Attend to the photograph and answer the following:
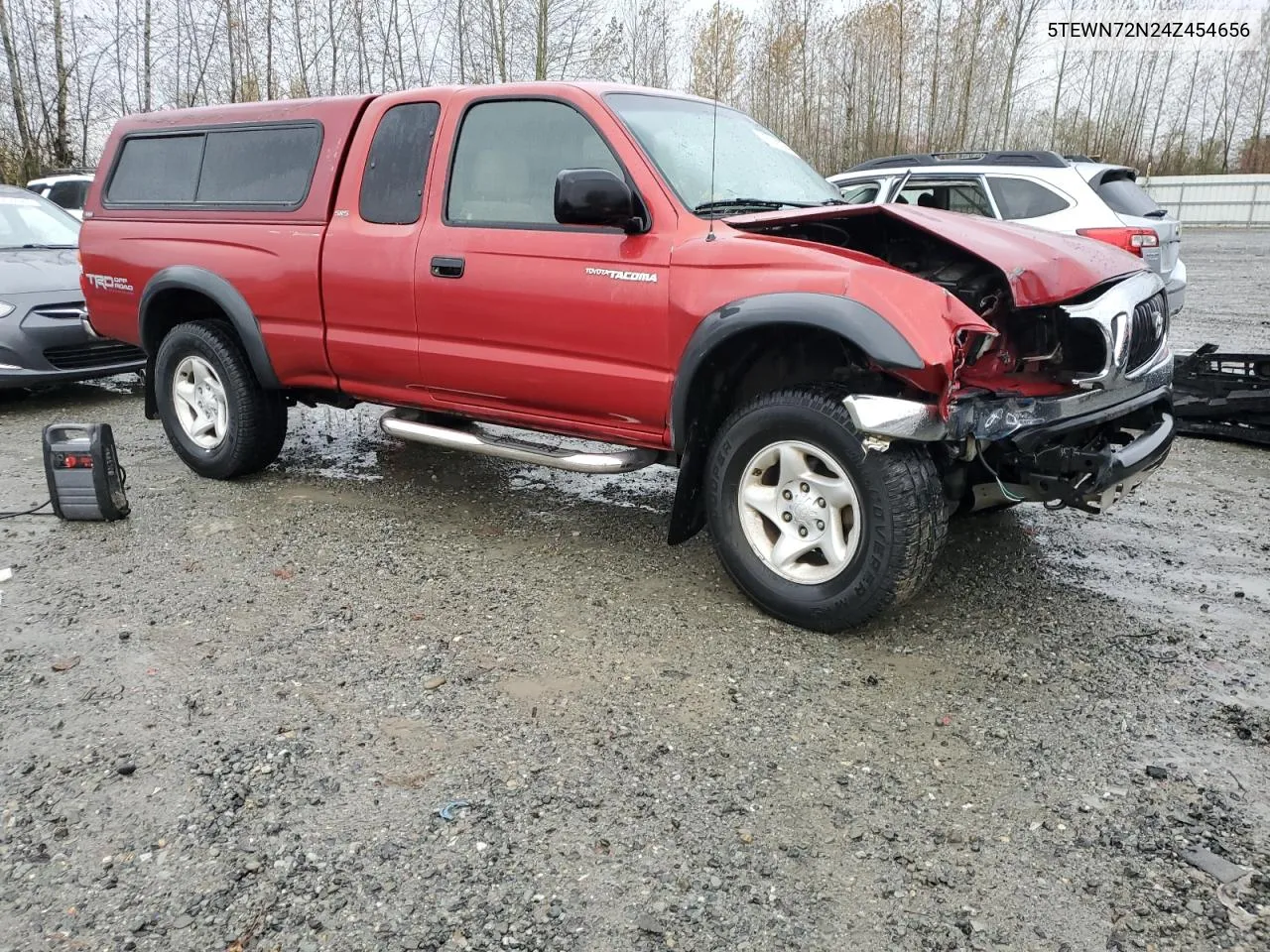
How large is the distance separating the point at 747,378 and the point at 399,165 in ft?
6.56

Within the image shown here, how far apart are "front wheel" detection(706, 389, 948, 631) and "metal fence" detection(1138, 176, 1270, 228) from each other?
3505 cm

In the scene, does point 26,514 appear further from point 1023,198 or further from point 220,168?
point 1023,198

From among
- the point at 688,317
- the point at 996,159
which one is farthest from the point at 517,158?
the point at 996,159

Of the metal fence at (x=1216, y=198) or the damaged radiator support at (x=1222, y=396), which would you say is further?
the metal fence at (x=1216, y=198)

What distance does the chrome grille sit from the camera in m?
3.58

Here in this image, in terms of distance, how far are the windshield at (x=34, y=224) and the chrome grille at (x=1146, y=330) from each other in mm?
8527

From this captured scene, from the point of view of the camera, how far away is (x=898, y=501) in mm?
3227

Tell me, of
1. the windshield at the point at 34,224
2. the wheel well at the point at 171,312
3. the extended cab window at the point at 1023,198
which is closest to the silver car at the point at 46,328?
the windshield at the point at 34,224

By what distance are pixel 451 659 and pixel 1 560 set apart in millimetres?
2430

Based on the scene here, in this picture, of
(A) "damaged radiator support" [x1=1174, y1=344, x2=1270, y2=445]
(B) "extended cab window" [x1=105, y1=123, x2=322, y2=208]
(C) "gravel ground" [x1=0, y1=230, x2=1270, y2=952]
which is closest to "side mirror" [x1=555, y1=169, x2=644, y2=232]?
(C) "gravel ground" [x1=0, y1=230, x2=1270, y2=952]

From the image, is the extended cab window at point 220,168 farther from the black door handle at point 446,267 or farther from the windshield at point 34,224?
the windshield at point 34,224

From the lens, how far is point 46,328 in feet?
24.0

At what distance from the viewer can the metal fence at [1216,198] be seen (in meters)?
32.5

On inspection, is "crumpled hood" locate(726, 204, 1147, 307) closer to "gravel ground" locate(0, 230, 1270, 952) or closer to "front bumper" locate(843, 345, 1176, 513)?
"front bumper" locate(843, 345, 1176, 513)
